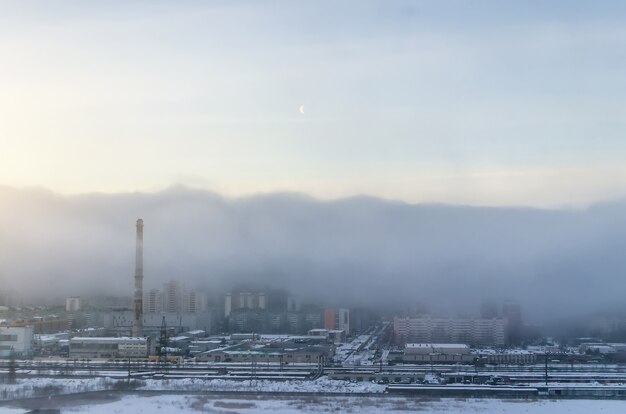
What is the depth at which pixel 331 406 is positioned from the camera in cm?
977

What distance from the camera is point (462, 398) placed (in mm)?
10773

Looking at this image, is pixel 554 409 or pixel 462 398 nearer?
pixel 554 409

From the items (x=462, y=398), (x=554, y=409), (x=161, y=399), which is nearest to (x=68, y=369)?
(x=161, y=399)

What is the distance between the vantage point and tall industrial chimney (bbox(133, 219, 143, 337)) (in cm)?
2169

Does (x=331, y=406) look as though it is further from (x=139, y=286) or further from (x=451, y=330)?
(x=451, y=330)

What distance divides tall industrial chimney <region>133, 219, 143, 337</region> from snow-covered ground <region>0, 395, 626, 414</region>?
11206 mm

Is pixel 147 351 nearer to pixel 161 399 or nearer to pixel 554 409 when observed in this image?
pixel 161 399

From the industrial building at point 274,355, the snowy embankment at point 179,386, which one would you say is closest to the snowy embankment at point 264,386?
the snowy embankment at point 179,386

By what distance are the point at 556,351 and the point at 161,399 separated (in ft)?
40.6

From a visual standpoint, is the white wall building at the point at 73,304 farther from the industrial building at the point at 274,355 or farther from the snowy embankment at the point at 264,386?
the snowy embankment at the point at 264,386

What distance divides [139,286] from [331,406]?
1333 centimetres

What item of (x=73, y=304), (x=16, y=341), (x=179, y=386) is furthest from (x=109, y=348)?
(x=73, y=304)

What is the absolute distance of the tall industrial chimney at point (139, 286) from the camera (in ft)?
71.2

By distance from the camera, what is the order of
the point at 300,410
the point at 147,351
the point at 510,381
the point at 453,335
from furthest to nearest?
the point at 453,335 → the point at 147,351 → the point at 510,381 → the point at 300,410
